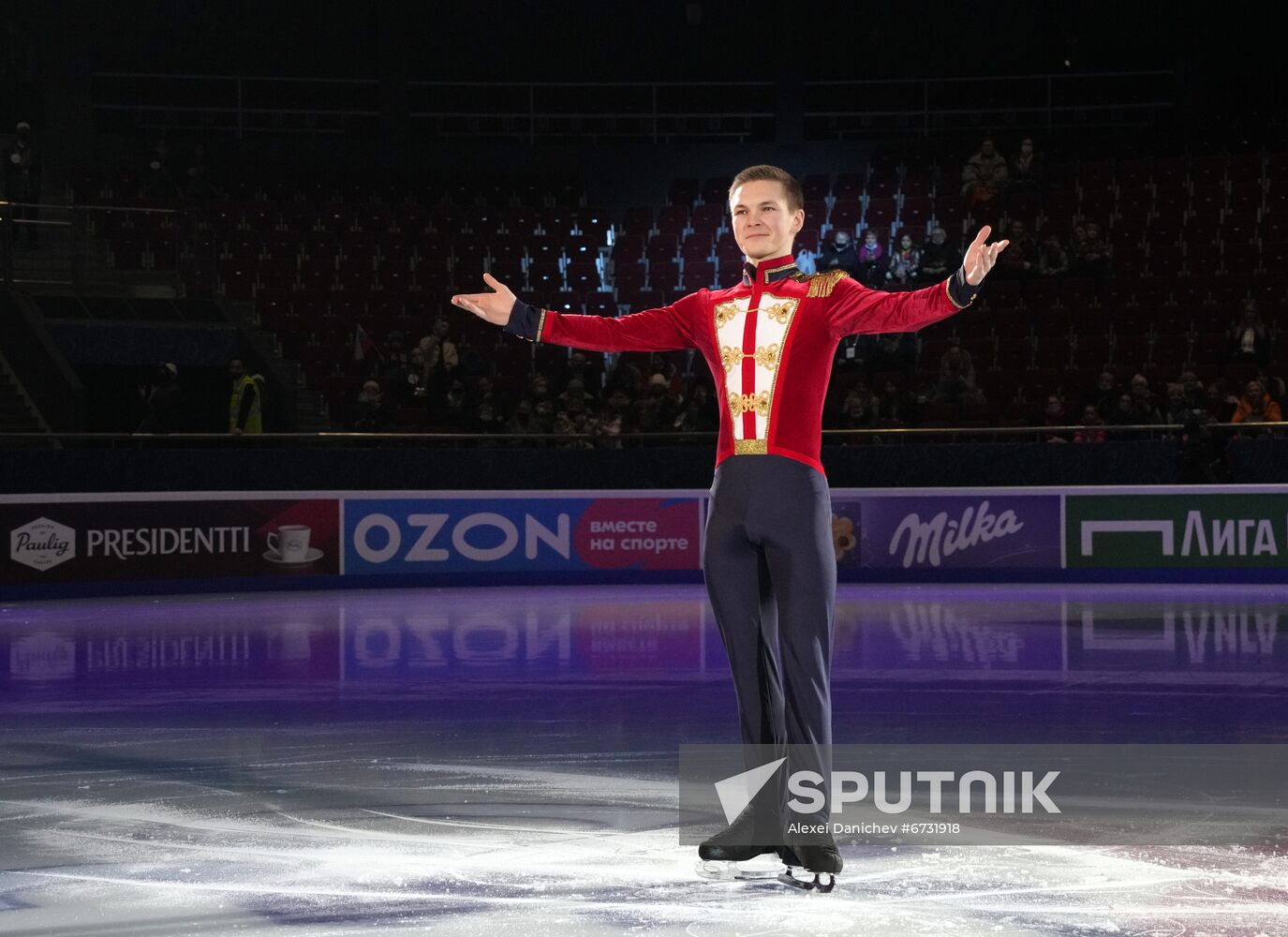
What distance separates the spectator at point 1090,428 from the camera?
16.0 m

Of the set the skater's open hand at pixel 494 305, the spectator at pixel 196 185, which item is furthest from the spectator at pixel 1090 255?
the skater's open hand at pixel 494 305

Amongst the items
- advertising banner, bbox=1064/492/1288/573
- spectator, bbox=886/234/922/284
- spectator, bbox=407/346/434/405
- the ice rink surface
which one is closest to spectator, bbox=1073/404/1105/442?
advertising banner, bbox=1064/492/1288/573

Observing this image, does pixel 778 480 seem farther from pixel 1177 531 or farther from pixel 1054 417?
pixel 1177 531

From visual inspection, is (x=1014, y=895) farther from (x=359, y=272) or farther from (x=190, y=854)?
(x=359, y=272)

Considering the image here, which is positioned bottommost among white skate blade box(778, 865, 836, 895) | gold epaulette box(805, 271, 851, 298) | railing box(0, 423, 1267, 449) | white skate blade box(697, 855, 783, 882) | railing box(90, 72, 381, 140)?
white skate blade box(697, 855, 783, 882)

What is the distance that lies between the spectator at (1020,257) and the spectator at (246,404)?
8916mm

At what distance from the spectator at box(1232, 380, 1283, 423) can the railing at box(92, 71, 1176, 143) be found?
9081 millimetres

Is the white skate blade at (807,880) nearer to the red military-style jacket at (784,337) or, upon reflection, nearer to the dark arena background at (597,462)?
the dark arena background at (597,462)

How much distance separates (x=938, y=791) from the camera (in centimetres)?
568

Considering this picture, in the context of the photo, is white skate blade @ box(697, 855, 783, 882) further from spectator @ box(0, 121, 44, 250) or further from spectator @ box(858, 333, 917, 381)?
spectator @ box(0, 121, 44, 250)

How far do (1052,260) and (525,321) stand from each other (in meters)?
15.2

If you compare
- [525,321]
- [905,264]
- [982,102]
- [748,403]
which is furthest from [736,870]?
[982,102]

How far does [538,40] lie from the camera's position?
84.9ft

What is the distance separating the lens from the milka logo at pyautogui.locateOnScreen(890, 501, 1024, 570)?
1634 centimetres
